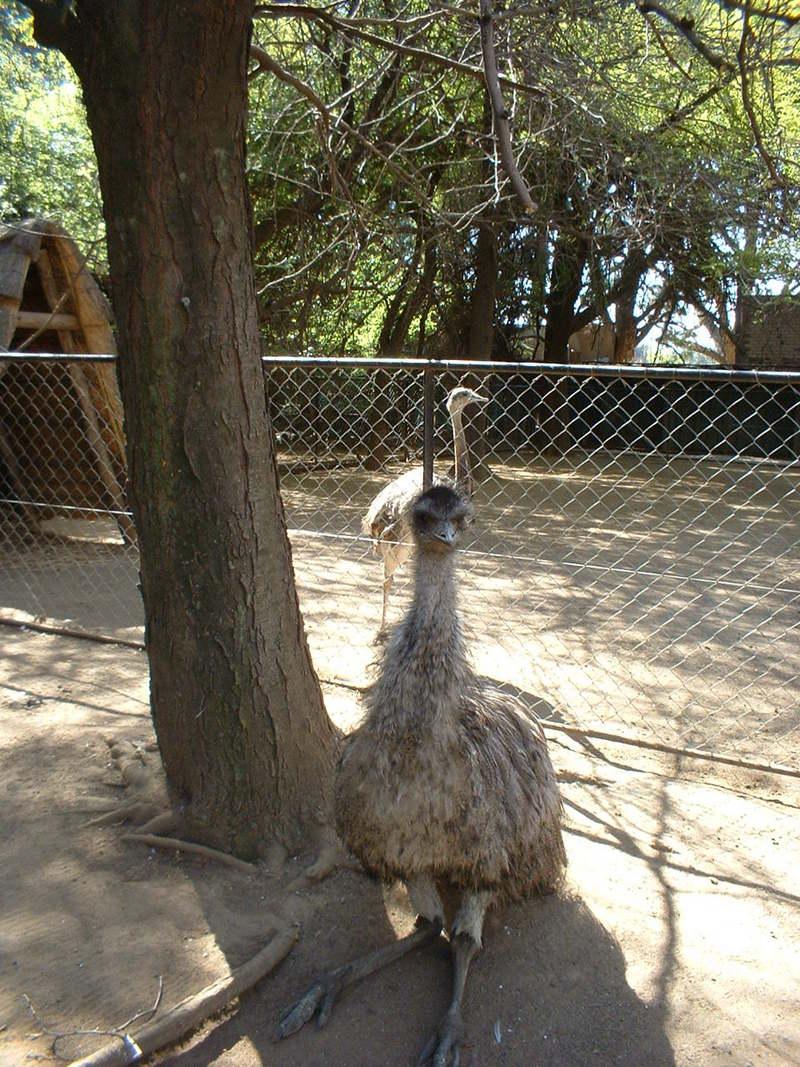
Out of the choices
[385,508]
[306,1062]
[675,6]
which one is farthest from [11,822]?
[675,6]

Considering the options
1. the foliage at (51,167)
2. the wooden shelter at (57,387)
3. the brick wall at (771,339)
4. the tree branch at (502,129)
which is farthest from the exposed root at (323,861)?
the brick wall at (771,339)

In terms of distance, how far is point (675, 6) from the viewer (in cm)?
480

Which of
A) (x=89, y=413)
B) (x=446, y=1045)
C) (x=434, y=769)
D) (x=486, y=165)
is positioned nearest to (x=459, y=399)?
(x=89, y=413)

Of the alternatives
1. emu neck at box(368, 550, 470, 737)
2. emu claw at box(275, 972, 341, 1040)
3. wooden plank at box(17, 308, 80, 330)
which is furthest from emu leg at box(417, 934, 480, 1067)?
wooden plank at box(17, 308, 80, 330)

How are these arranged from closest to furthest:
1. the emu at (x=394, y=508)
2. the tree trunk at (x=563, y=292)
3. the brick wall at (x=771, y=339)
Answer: the emu at (x=394, y=508) → the tree trunk at (x=563, y=292) → the brick wall at (x=771, y=339)

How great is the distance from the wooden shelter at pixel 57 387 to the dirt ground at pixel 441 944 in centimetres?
488

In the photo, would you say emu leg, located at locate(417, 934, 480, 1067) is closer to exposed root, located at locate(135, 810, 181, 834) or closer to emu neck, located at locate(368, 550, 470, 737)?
emu neck, located at locate(368, 550, 470, 737)

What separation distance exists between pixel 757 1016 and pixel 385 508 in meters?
3.98

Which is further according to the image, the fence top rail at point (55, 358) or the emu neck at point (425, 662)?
the fence top rail at point (55, 358)

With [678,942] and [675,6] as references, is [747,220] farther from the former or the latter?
[678,942]

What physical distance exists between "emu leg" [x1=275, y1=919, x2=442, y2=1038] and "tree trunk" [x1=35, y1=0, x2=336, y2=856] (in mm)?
598

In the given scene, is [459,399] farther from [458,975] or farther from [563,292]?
[563,292]

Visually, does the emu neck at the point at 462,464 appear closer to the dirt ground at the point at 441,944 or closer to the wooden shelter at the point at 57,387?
the dirt ground at the point at 441,944

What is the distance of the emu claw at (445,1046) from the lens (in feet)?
7.00
